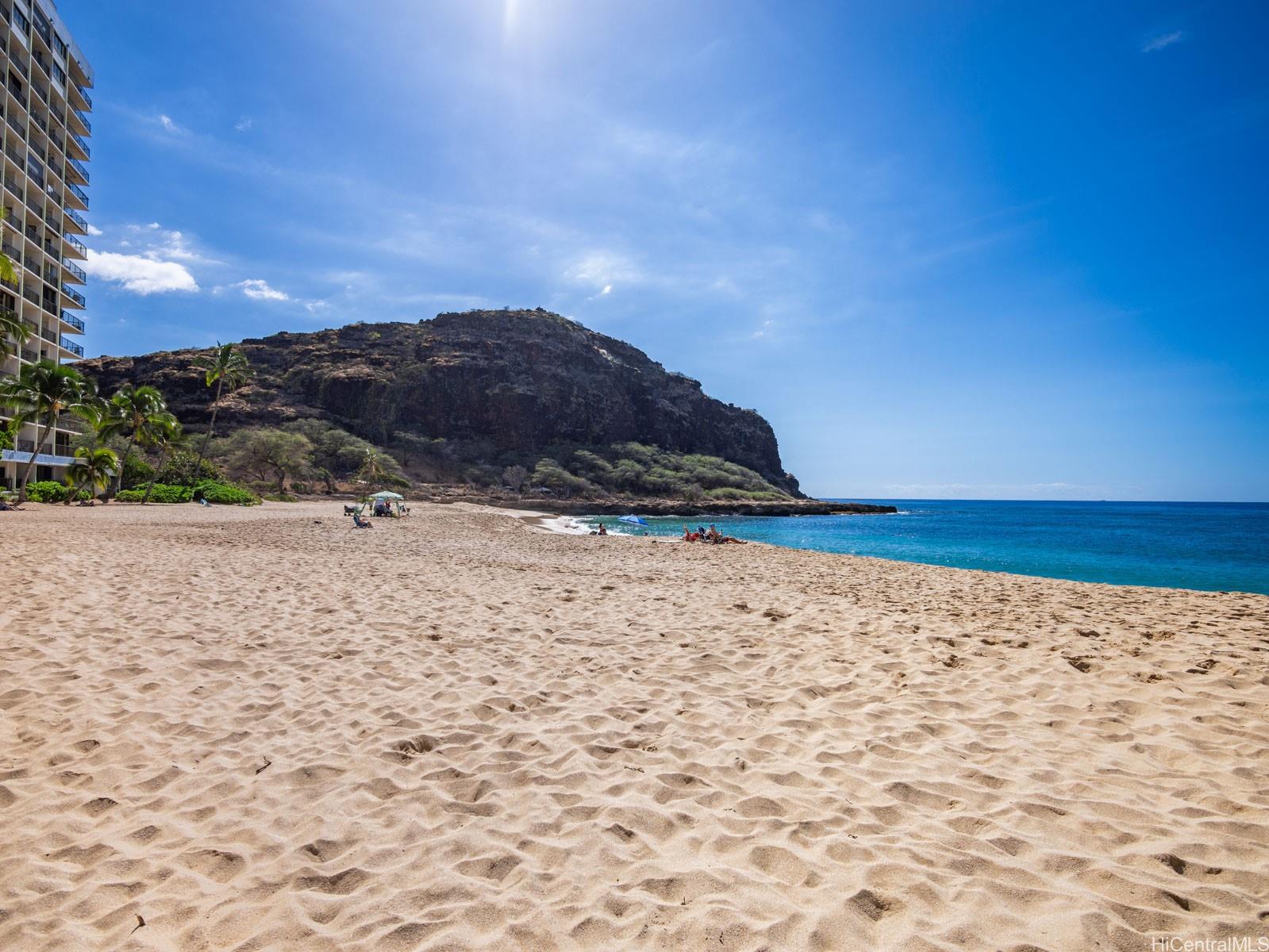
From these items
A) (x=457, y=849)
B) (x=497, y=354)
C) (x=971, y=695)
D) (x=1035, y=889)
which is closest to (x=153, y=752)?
(x=457, y=849)

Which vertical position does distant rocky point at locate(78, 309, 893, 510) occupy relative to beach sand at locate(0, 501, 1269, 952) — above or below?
above

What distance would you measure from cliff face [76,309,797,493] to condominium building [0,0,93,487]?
35.9 metres

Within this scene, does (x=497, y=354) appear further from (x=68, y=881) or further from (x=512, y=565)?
(x=68, y=881)

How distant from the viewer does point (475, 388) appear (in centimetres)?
9731

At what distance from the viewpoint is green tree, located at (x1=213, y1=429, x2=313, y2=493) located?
2090 inches

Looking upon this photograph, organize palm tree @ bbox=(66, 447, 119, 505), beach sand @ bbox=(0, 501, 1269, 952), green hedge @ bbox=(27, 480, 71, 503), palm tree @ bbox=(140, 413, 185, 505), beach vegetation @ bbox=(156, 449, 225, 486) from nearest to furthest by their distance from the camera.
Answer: beach sand @ bbox=(0, 501, 1269, 952), green hedge @ bbox=(27, 480, 71, 503), palm tree @ bbox=(66, 447, 119, 505), palm tree @ bbox=(140, 413, 185, 505), beach vegetation @ bbox=(156, 449, 225, 486)

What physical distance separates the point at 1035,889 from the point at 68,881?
4429mm

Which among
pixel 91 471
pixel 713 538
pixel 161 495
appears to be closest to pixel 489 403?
pixel 161 495

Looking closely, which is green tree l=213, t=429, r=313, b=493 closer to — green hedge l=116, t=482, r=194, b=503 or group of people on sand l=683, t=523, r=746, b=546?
green hedge l=116, t=482, r=194, b=503

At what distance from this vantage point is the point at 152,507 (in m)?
29.3

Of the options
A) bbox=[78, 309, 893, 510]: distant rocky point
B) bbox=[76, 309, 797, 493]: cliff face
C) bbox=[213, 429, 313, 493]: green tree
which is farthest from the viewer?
bbox=[76, 309, 797, 493]: cliff face

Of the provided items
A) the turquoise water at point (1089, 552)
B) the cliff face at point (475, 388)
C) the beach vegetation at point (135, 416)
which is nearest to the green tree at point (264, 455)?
the beach vegetation at point (135, 416)

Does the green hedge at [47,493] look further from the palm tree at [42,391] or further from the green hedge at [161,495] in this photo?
the green hedge at [161,495]

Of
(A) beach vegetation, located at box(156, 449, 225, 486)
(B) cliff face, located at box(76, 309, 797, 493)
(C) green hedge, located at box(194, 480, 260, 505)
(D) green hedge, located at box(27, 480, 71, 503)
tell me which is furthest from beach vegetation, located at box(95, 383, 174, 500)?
(B) cliff face, located at box(76, 309, 797, 493)
